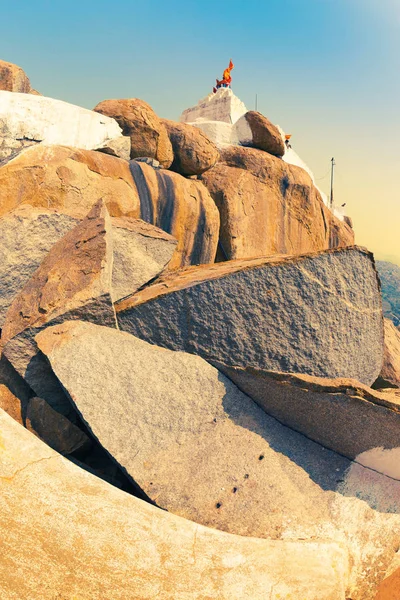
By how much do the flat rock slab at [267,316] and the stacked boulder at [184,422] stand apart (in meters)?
0.01

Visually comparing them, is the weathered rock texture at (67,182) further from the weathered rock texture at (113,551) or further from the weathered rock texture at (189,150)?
the weathered rock texture at (113,551)

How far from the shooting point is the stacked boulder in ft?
8.04

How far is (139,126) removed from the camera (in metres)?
7.34

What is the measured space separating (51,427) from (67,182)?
2.93m

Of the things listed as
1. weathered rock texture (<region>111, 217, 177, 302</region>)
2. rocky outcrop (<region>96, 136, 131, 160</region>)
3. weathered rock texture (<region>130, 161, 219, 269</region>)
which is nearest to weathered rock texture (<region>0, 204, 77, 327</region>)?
weathered rock texture (<region>111, 217, 177, 302</region>)

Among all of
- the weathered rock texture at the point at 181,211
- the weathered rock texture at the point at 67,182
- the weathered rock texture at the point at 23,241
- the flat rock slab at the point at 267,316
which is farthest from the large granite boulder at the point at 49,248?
the weathered rock texture at the point at 181,211

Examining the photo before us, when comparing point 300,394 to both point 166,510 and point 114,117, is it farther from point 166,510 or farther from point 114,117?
point 114,117

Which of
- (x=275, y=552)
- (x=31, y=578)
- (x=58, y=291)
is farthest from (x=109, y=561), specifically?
(x=58, y=291)

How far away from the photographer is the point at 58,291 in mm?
3627

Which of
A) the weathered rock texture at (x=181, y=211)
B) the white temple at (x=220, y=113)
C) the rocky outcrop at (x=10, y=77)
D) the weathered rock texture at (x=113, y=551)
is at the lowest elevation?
the weathered rock texture at (x=113, y=551)

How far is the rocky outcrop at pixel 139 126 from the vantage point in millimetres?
7301

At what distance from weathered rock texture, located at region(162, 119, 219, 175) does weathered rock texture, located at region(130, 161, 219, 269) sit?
0.49 m

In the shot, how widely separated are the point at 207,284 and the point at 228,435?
1136 millimetres

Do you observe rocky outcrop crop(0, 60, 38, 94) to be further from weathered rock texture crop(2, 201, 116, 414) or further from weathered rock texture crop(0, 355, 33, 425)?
A: weathered rock texture crop(0, 355, 33, 425)
